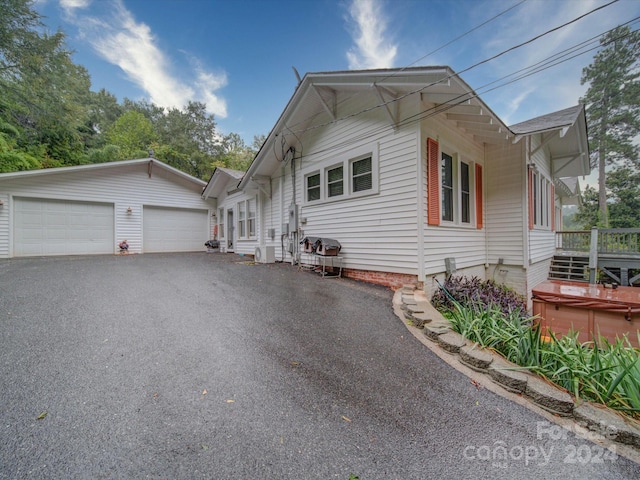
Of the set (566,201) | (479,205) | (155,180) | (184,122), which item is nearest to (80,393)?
(479,205)

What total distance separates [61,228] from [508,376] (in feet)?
47.6

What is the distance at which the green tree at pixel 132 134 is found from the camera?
67.6 feet

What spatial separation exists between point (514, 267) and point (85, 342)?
9006 mm

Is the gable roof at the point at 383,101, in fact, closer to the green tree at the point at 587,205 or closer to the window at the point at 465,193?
the window at the point at 465,193

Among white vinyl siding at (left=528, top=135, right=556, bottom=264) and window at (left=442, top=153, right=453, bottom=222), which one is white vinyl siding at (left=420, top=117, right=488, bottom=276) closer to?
window at (left=442, top=153, right=453, bottom=222)

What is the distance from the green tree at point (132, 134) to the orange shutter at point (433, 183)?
75.8ft

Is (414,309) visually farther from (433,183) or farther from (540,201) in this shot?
(540,201)

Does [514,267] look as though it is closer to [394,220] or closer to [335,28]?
[394,220]

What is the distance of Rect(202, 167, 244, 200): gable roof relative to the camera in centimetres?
1155

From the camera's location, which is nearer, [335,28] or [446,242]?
[446,242]

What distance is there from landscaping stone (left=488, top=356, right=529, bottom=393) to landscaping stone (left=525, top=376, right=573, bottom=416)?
0.17ft

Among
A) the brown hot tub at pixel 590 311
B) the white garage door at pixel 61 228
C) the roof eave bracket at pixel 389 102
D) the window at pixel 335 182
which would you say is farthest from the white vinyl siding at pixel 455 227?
the white garage door at pixel 61 228

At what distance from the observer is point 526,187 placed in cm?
674

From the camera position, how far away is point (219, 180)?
12.2 meters
